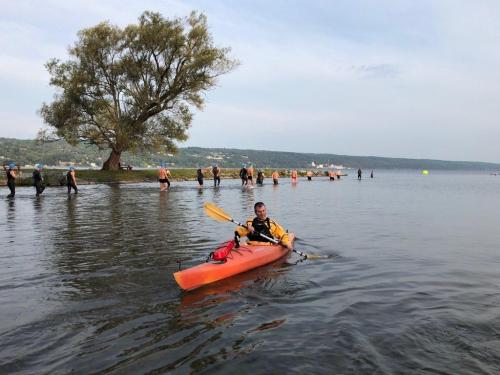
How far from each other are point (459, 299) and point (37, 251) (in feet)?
35.1

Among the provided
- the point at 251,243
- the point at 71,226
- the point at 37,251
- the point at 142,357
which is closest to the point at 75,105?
the point at 71,226

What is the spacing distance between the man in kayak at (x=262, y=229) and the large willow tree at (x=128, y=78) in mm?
40202

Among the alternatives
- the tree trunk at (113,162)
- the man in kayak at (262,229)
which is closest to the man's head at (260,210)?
the man in kayak at (262,229)

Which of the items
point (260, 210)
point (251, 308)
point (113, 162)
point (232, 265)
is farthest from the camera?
point (113, 162)

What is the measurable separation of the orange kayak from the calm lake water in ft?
0.71

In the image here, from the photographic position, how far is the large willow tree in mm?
47938

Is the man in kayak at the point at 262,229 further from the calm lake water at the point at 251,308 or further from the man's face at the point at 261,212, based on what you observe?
the calm lake water at the point at 251,308

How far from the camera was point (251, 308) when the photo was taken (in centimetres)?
768

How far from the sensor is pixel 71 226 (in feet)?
56.0

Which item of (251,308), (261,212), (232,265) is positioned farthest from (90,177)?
(251,308)

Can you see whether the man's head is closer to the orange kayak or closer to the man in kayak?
the man in kayak

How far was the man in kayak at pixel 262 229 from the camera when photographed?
37.0 ft

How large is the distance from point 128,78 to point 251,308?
46.7 metres

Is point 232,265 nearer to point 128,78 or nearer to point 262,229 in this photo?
point 262,229
